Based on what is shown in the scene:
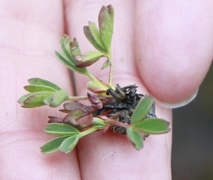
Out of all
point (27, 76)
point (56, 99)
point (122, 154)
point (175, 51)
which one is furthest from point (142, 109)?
point (27, 76)

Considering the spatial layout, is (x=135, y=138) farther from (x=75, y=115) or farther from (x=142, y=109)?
(x=75, y=115)

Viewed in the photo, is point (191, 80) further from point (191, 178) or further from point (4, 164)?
point (191, 178)

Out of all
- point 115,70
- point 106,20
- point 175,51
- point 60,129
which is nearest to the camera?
point 60,129

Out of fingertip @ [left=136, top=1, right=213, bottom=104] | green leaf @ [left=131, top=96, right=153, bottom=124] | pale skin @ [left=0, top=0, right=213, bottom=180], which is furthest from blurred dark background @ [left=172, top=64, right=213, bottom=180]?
green leaf @ [left=131, top=96, right=153, bottom=124]

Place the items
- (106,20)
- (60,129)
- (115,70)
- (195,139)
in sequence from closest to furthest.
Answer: (60,129) < (106,20) < (115,70) < (195,139)

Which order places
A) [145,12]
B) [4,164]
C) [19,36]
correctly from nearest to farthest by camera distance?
[4,164], [145,12], [19,36]

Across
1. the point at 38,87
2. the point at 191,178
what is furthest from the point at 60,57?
the point at 191,178

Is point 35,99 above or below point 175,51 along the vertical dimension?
below

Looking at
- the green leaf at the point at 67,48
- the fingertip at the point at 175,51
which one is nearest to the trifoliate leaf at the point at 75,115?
the green leaf at the point at 67,48
